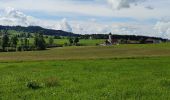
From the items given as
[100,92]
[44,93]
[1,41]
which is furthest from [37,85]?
[1,41]

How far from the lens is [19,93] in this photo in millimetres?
19141

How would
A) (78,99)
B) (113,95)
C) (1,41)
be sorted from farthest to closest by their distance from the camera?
(1,41) → (113,95) → (78,99)

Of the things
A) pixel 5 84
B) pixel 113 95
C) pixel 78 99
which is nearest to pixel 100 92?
pixel 113 95

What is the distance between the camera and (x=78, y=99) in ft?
54.9

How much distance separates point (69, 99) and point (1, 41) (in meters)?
171

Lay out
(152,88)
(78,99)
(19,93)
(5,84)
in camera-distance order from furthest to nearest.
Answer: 1. (5,84)
2. (152,88)
3. (19,93)
4. (78,99)

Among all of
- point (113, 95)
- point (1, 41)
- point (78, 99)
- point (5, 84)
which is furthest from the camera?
point (1, 41)

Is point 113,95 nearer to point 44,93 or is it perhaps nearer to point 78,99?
point 78,99

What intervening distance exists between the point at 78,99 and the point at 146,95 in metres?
3.37

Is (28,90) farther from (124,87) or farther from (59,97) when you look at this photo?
(124,87)

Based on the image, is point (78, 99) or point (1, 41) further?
point (1, 41)

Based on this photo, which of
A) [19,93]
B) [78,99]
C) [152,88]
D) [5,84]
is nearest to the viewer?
[78,99]

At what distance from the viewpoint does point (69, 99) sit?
16.8 meters

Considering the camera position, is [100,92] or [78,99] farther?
[100,92]
